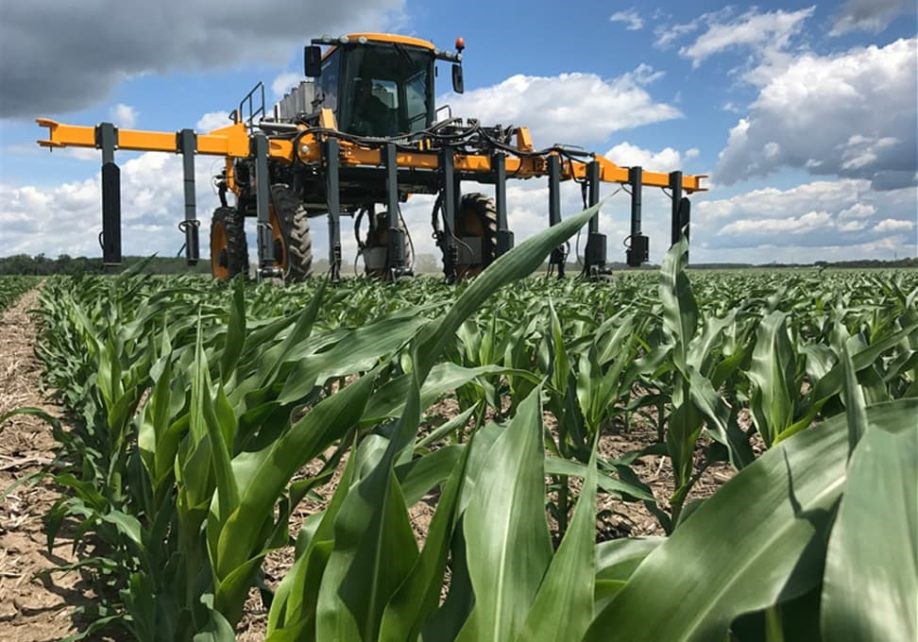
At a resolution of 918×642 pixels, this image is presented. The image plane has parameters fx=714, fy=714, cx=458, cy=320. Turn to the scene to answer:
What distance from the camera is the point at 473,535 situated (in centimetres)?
59

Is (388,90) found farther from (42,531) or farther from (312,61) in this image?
(42,531)

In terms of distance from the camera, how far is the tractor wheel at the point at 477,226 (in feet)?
31.4

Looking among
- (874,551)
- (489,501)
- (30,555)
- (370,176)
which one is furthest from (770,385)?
(370,176)

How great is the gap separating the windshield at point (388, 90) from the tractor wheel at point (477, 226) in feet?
4.15

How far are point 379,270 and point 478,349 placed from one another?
7.56m

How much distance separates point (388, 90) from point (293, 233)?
8.42ft

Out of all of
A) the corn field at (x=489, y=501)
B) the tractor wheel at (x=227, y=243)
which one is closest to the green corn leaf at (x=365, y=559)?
the corn field at (x=489, y=501)

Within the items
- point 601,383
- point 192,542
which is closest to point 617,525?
point 601,383

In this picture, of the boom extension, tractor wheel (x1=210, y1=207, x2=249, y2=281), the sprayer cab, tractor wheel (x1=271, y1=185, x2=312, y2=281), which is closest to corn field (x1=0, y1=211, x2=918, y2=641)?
the boom extension

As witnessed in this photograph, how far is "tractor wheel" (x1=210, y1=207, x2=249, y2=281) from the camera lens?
8.80 metres

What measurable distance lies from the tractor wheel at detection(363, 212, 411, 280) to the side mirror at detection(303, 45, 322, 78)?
211cm

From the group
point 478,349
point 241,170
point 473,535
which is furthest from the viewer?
point 241,170

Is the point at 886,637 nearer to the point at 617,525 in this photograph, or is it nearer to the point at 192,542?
the point at 192,542

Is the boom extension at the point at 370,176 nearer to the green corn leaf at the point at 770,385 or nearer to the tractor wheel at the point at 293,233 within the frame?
the tractor wheel at the point at 293,233
